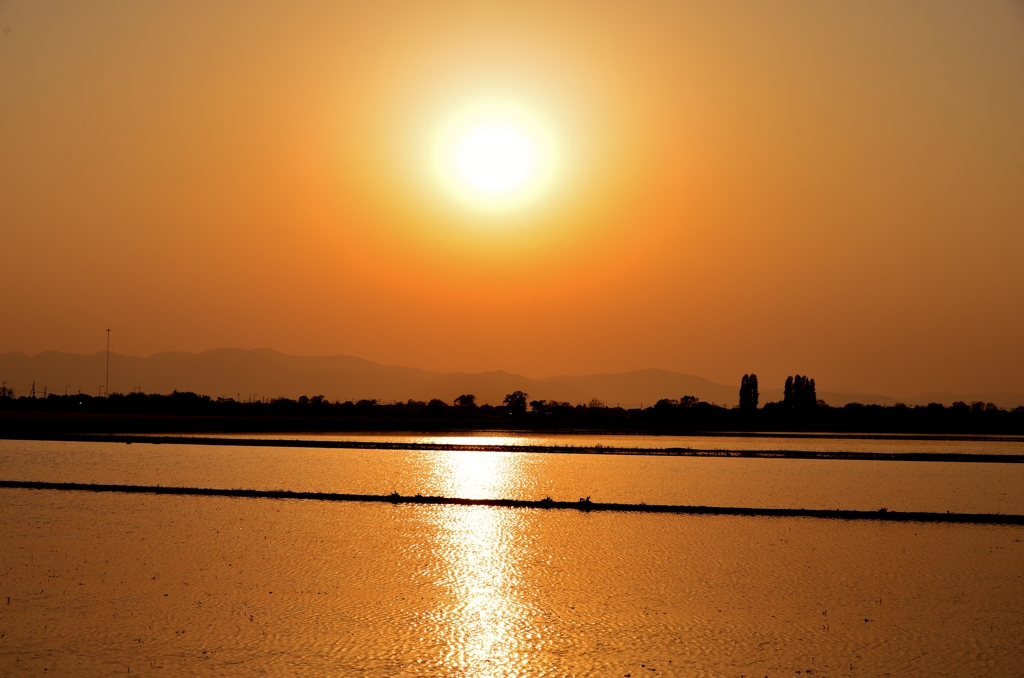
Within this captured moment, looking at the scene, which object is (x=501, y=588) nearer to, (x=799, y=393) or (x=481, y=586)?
(x=481, y=586)

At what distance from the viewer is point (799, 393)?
141375mm

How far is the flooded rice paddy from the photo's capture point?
11633mm

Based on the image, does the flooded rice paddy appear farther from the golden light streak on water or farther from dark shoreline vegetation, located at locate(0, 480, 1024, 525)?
dark shoreline vegetation, located at locate(0, 480, 1024, 525)

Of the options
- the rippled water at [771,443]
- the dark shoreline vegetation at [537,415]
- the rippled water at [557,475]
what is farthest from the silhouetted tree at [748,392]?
the rippled water at [557,475]

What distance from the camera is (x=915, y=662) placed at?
11.7 meters

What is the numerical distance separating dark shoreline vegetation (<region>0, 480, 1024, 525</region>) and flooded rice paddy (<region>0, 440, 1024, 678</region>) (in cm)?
91

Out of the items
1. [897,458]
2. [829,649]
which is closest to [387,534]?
[829,649]

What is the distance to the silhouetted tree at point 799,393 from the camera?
454 feet

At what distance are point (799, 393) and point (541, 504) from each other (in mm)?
124008

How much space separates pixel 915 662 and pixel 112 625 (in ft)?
36.7

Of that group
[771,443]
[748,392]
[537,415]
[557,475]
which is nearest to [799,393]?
[748,392]

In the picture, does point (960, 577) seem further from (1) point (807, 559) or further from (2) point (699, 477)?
(2) point (699, 477)

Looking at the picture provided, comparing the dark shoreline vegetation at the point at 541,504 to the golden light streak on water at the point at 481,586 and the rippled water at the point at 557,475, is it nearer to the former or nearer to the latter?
the rippled water at the point at 557,475

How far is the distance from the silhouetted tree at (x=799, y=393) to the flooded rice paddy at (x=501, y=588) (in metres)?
113
